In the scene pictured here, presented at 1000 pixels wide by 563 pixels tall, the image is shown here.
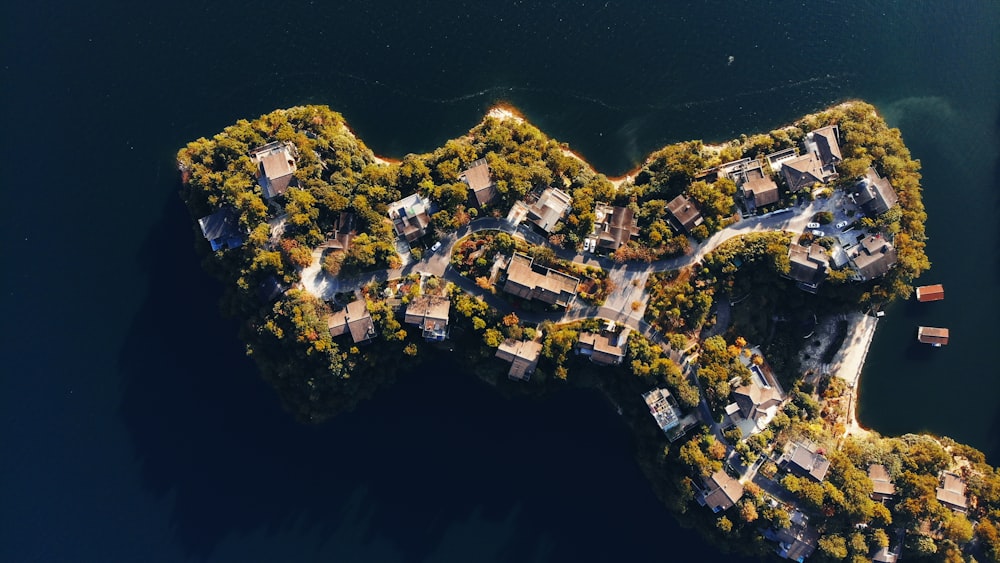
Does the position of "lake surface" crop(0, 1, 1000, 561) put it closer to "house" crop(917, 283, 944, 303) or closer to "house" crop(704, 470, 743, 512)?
"house" crop(917, 283, 944, 303)

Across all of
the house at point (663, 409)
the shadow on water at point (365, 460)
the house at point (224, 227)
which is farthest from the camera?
the shadow on water at point (365, 460)

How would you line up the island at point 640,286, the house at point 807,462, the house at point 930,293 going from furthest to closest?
the house at point 930,293 → the house at point 807,462 → the island at point 640,286

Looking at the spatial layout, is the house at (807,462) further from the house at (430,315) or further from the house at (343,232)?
the house at (343,232)

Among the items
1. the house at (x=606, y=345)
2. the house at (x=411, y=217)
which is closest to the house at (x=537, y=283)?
the house at (x=606, y=345)

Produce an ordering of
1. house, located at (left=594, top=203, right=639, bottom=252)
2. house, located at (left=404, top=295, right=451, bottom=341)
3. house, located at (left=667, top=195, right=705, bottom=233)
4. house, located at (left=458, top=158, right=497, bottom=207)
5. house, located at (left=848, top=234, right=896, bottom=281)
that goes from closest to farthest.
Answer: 1. house, located at (left=848, top=234, right=896, bottom=281)
2. house, located at (left=404, top=295, right=451, bottom=341)
3. house, located at (left=667, top=195, right=705, bottom=233)
4. house, located at (left=594, top=203, right=639, bottom=252)
5. house, located at (left=458, top=158, right=497, bottom=207)

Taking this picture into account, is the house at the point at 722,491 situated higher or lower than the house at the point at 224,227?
lower

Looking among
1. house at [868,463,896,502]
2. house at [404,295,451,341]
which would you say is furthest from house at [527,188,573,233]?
house at [868,463,896,502]
